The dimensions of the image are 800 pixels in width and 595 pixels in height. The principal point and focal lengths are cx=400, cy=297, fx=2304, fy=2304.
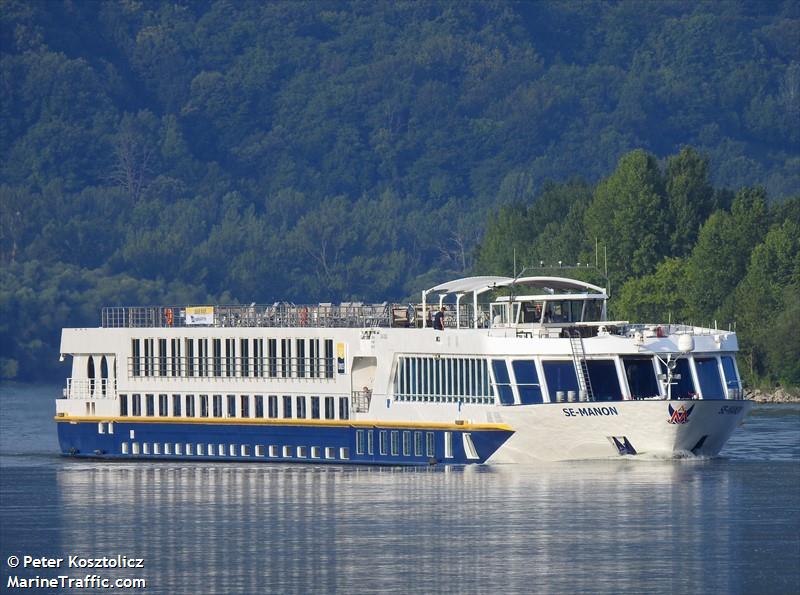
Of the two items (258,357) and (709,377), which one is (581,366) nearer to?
(709,377)

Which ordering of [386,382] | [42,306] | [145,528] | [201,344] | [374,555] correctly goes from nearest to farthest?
1. [374,555]
2. [145,528]
3. [386,382]
4. [201,344]
5. [42,306]

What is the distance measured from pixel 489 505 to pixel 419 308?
15.7m

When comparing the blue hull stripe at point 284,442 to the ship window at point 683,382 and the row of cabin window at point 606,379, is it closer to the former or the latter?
the row of cabin window at point 606,379

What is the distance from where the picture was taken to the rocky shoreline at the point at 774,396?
11475 centimetres

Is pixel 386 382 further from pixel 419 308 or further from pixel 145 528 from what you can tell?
pixel 145 528

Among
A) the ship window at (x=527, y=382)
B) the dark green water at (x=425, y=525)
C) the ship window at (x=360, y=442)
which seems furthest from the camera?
the ship window at (x=360, y=442)

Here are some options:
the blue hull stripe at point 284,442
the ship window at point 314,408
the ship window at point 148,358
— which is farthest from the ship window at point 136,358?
the ship window at point 314,408

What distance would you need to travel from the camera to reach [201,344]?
79250 mm

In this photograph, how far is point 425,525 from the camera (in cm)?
5878

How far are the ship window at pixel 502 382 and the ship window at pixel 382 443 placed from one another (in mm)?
5363

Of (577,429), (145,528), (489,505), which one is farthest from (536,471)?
(145,528)

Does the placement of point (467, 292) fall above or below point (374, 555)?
above

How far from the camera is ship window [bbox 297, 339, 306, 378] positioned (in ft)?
252
